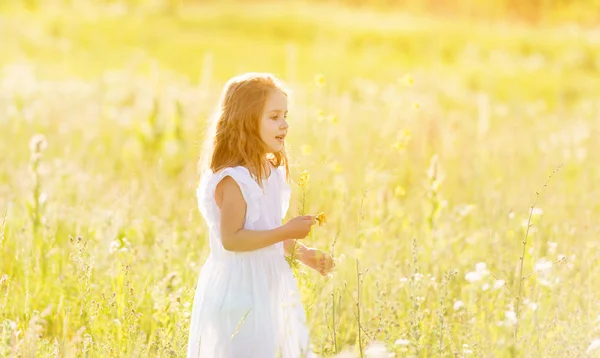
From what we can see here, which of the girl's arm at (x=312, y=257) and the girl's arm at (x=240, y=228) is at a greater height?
the girl's arm at (x=240, y=228)

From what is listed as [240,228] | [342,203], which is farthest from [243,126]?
[342,203]

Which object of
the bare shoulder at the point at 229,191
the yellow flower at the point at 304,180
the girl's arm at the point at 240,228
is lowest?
the girl's arm at the point at 240,228

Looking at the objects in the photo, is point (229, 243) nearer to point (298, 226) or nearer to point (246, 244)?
point (246, 244)

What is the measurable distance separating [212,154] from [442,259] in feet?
5.76

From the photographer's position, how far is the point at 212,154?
2.83 metres

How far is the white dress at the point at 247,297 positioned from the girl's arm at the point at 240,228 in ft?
0.08

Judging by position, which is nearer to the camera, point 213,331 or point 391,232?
point 213,331

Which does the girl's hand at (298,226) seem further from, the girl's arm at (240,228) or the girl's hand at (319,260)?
the girl's hand at (319,260)

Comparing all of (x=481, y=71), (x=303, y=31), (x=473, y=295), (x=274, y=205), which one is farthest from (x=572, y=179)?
(x=303, y=31)

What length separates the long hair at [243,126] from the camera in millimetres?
2768

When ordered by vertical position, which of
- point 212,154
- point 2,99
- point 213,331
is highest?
point 2,99

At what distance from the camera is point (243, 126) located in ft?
9.07

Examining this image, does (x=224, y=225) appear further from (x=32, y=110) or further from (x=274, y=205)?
(x=32, y=110)

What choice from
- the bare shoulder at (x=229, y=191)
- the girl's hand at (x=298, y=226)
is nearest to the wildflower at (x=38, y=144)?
the bare shoulder at (x=229, y=191)
